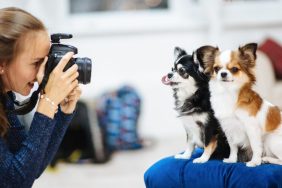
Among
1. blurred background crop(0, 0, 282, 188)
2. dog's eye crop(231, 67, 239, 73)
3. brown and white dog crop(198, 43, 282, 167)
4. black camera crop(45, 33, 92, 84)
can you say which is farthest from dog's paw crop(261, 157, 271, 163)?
blurred background crop(0, 0, 282, 188)

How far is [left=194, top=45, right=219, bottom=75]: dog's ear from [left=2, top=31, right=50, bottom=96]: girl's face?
0.34m

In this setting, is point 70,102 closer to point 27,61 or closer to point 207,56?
point 27,61

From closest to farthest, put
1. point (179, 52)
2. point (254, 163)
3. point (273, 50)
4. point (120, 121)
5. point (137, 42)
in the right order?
point (254, 163)
point (179, 52)
point (120, 121)
point (273, 50)
point (137, 42)

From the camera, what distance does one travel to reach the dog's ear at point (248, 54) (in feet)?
3.16

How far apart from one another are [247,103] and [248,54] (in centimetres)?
10

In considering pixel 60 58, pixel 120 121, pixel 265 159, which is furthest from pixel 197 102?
pixel 120 121

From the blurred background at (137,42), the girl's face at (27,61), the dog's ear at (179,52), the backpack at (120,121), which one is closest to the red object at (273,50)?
the blurred background at (137,42)

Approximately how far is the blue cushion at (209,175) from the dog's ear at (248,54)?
21 centimetres

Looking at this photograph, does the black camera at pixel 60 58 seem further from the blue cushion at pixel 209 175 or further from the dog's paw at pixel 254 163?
the dog's paw at pixel 254 163

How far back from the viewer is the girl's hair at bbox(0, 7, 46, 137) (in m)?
1.01

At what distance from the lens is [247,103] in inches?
37.9

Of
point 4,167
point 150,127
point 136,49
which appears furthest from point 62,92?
point 136,49

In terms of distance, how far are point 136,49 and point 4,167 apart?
2.43 metres

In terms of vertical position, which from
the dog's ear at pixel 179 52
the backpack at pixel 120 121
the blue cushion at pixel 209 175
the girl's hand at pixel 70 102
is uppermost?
the dog's ear at pixel 179 52
